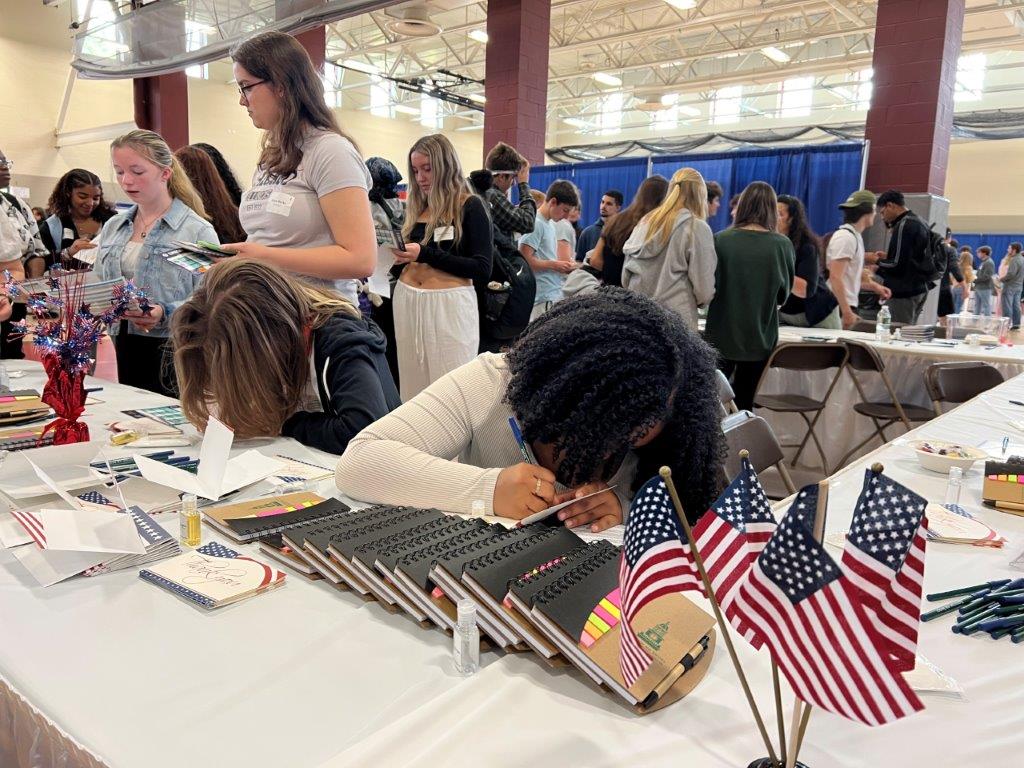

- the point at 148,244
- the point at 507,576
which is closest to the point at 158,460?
the point at 507,576

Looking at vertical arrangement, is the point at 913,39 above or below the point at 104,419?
above

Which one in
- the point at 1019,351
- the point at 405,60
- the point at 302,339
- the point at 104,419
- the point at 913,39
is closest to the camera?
the point at 302,339

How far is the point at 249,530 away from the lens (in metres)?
1.08

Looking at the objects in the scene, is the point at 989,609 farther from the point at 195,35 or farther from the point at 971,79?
the point at 971,79

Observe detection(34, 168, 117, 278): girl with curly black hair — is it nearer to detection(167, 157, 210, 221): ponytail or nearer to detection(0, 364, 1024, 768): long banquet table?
detection(167, 157, 210, 221): ponytail

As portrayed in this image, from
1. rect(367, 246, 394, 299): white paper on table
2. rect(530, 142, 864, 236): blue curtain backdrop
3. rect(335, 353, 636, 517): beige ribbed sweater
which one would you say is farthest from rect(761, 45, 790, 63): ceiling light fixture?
rect(335, 353, 636, 517): beige ribbed sweater

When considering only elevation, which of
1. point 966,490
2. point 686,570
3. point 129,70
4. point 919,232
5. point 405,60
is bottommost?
point 966,490

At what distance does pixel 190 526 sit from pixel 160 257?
1501 millimetres

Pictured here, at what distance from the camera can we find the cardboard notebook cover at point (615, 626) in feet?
2.34

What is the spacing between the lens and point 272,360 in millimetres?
1506

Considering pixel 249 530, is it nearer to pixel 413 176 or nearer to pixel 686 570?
pixel 686 570

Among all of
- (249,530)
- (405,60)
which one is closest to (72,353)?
(249,530)

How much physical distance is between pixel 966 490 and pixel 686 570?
118 centimetres

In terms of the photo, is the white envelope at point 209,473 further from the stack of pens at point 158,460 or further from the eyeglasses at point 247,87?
the eyeglasses at point 247,87
